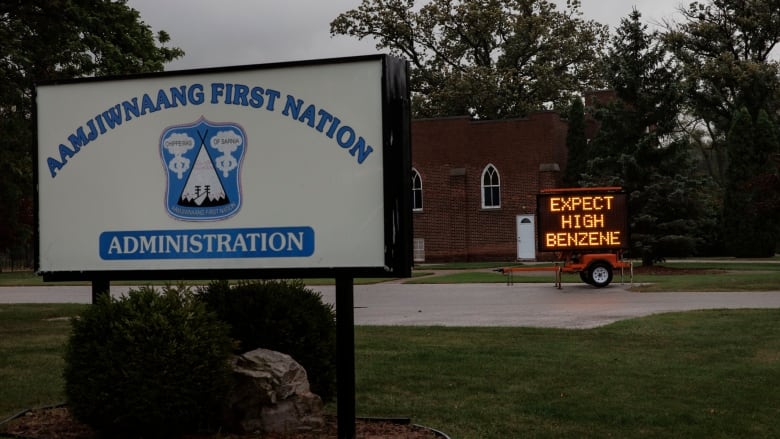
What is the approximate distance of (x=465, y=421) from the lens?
7.62 m

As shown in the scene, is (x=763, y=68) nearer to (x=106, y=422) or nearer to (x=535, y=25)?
(x=535, y=25)

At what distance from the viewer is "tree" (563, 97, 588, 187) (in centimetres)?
5069

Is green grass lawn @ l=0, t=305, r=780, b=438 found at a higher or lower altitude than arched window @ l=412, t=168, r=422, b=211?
lower

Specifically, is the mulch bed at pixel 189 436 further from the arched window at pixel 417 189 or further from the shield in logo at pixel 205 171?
the arched window at pixel 417 189

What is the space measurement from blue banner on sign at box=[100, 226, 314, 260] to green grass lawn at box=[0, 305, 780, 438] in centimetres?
195

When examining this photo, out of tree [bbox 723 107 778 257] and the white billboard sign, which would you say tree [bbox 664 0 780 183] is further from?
the white billboard sign

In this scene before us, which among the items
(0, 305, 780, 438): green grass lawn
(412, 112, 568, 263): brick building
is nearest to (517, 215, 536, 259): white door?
(412, 112, 568, 263): brick building

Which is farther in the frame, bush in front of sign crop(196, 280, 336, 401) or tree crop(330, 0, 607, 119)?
tree crop(330, 0, 607, 119)

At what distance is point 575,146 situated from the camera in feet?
167

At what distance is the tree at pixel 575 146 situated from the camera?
50688 millimetres

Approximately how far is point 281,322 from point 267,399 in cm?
85

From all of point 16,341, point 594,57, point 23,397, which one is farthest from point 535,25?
point 23,397

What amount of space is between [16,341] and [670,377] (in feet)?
30.9

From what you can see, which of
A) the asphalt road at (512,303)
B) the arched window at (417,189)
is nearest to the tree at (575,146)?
the arched window at (417,189)
